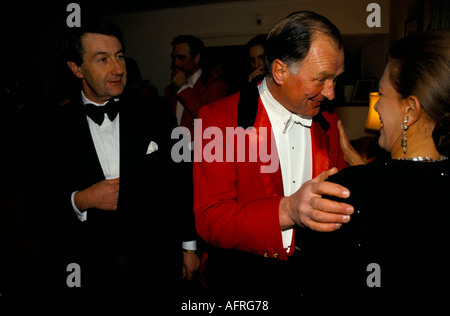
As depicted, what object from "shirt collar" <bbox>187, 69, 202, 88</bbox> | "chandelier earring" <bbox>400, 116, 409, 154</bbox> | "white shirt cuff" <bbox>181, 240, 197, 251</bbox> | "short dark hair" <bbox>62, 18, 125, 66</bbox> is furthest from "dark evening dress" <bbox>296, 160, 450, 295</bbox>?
"shirt collar" <bbox>187, 69, 202, 88</bbox>

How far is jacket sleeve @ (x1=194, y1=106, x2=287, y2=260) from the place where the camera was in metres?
1.13

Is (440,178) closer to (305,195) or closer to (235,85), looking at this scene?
(305,195)

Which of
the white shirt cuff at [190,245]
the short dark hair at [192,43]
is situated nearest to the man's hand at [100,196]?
the white shirt cuff at [190,245]

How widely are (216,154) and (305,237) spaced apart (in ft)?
1.78

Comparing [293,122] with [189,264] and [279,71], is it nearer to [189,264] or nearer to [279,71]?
[279,71]

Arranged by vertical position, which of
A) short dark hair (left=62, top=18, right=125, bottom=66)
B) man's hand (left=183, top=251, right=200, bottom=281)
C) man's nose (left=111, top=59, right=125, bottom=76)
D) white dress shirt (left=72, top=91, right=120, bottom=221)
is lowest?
man's hand (left=183, top=251, right=200, bottom=281)

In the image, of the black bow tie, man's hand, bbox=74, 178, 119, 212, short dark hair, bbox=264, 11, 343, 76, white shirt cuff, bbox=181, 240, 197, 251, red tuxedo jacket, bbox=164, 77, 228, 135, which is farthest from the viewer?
red tuxedo jacket, bbox=164, 77, 228, 135

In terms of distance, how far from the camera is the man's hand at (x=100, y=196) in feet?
4.83

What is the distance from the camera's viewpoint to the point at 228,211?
1233mm

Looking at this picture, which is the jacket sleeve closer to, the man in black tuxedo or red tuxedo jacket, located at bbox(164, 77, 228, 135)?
the man in black tuxedo

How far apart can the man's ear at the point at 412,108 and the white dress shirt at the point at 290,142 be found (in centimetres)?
51

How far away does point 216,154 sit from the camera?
1.34m

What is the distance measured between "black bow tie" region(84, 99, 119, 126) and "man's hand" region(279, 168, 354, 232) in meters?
1.15

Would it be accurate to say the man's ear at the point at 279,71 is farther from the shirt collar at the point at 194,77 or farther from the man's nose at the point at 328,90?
the shirt collar at the point at 194,77
